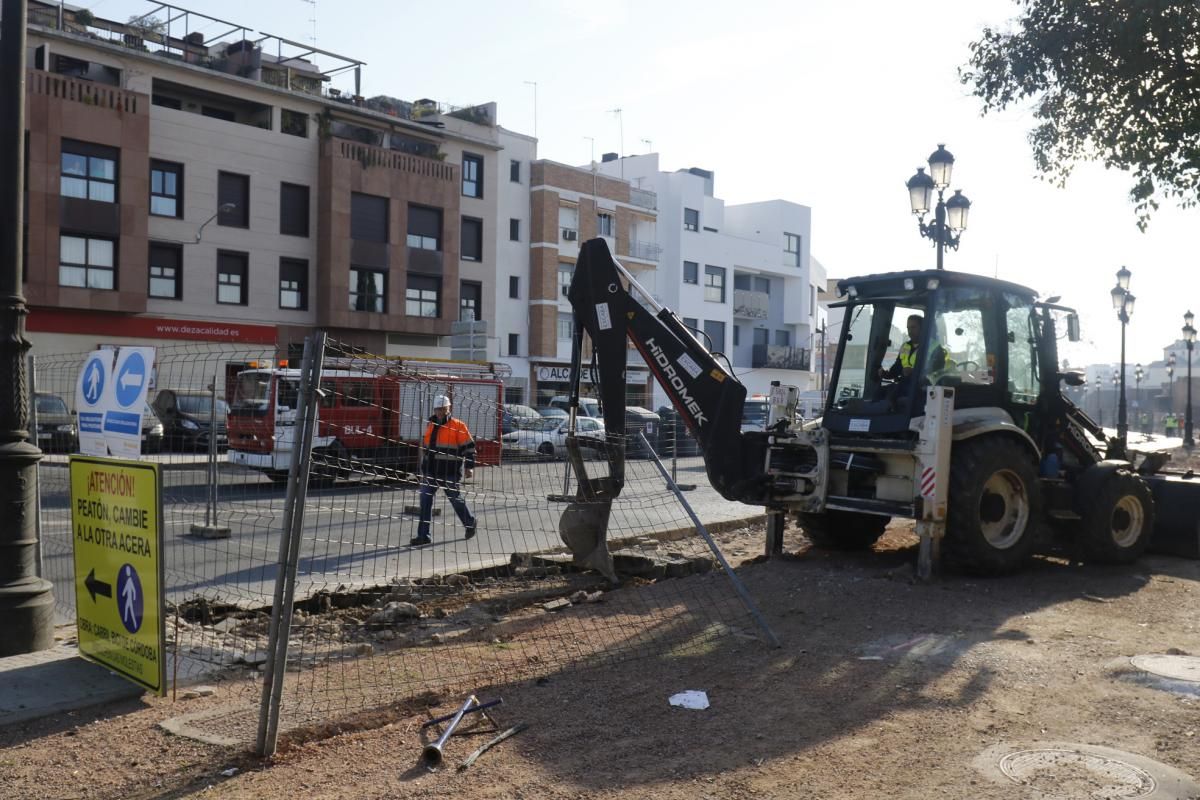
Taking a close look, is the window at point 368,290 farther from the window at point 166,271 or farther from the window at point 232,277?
the window at point 166,271

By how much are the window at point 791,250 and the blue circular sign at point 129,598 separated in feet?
195

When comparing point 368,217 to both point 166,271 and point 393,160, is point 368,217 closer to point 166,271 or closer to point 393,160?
point 393,160

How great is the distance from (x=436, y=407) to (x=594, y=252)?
310cm

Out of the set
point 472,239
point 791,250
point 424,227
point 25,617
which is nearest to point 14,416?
point 25,617

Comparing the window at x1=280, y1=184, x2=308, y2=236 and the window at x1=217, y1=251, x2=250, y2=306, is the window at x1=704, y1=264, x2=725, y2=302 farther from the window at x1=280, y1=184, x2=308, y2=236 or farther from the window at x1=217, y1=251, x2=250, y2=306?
the window at x1=217, y1=251, x2=250, y2=306

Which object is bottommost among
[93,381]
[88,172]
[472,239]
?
[93,381]

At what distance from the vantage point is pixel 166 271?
112 feet

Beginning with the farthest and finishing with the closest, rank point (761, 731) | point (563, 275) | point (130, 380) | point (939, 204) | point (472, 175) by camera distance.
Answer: point (563, 275) < point (472, 175) < point (939, 204) < point (130, 380) < point (761, 731)

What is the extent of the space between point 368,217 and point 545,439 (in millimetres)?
31254

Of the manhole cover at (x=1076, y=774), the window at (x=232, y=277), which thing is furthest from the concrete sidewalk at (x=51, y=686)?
the window at (x=232, y=277)

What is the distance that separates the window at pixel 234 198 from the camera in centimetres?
3525

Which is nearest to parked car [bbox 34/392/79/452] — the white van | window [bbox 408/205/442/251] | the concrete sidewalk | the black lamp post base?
the black lamp post base

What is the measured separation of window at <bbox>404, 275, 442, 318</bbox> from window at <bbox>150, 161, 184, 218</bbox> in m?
9.01

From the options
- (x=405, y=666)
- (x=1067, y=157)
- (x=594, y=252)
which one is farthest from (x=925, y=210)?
(x=405, y=666)
